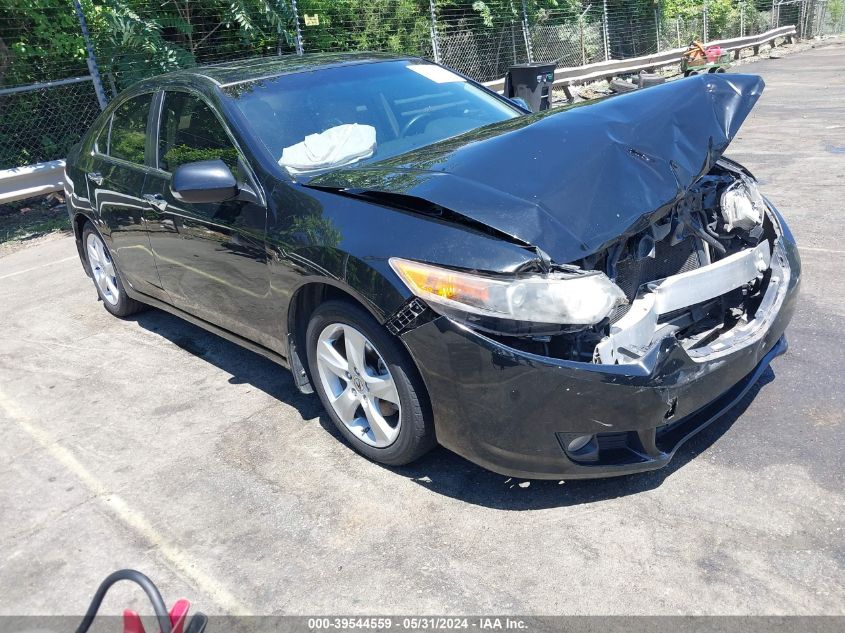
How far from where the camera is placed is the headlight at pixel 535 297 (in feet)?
8.67

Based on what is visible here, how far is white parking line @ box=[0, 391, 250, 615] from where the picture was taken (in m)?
2.73

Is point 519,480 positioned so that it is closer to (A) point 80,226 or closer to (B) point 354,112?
(B) point 354,112

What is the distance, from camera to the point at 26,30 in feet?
32.8

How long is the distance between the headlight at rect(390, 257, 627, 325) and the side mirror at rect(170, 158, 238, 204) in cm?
138

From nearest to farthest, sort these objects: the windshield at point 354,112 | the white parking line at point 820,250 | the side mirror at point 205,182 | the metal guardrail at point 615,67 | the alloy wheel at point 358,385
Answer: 1. the alloy wheel at point 358,385
2. the side mirror at point 205,182
3. the windshield at point 354,112
4. the white parking line at point 820,250
5. the metal guardrail at point 615,67

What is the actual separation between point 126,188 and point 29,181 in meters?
5.34

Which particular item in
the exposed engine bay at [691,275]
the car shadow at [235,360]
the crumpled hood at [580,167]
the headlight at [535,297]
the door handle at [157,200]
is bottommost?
the car shadow at [235,360]

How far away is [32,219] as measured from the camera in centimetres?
991

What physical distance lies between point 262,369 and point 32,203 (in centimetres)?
771

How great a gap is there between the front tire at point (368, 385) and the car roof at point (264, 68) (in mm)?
1639

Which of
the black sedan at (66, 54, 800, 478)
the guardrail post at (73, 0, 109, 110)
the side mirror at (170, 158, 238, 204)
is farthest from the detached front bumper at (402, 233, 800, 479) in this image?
the guardrail post at (73, 0, 109, 110)

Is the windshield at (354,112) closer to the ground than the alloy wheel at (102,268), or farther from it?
farther from it

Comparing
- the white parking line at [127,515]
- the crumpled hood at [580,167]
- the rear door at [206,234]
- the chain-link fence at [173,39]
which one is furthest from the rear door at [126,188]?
the chain-link fence at [173,39]

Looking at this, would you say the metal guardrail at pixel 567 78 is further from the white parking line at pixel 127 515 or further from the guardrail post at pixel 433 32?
the white parking line at pixel 127 515
